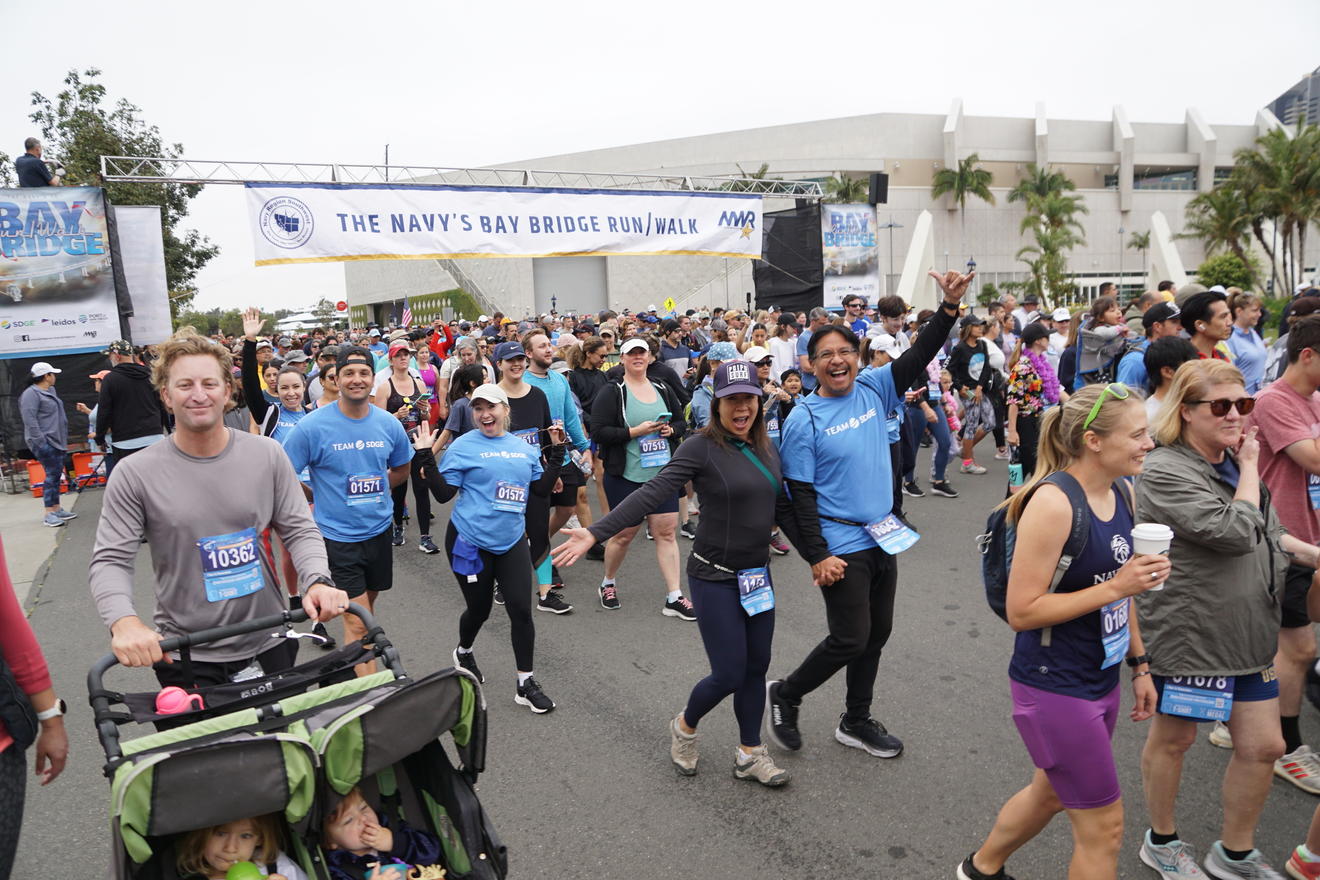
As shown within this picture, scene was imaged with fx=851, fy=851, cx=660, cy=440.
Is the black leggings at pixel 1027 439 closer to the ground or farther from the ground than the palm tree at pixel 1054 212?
closer to the ground

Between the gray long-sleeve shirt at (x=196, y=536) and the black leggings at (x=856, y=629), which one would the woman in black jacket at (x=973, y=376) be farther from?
the gray long-sleeve shirt at (x=196, y=536)

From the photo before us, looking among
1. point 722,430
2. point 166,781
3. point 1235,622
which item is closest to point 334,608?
point 166,781

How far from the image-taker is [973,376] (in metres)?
9.50

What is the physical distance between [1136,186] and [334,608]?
6732 cm

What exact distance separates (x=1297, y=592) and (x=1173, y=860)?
120cm

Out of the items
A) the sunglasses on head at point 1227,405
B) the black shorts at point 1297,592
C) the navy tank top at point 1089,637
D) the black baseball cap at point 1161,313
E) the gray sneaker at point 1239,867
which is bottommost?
the gray sneaker at point 1239,867

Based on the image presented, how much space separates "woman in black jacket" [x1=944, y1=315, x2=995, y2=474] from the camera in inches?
372

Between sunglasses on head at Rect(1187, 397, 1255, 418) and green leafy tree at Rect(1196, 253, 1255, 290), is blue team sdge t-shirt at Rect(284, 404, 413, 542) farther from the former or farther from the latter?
green leafy tree at Rect(1196, 253, 1255, 290)

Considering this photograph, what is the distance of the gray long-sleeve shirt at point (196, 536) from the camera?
2.92 metres

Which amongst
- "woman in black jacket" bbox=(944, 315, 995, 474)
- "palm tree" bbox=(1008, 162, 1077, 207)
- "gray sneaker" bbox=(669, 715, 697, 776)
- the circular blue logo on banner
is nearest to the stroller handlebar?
"gray sneaker" bbox=(669, 715, 697, 776)

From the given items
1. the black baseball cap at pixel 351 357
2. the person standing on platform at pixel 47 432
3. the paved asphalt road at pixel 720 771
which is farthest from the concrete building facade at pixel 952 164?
the black baseball cap at pixel 351 357

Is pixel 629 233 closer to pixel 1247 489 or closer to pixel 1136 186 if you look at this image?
Result: pixel 1247 489

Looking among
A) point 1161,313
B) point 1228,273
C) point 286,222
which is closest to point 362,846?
point 1161,313

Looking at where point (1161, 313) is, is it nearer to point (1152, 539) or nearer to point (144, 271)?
point (1152, 539)
